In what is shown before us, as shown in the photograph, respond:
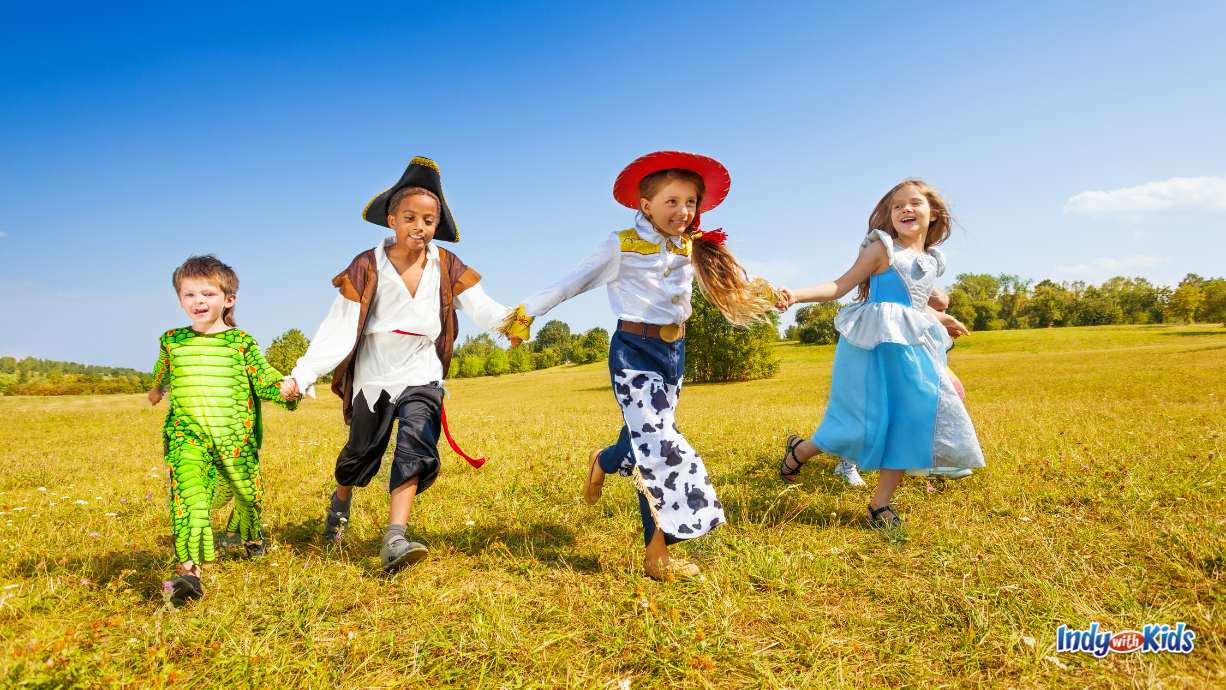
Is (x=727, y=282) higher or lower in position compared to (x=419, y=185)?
lower

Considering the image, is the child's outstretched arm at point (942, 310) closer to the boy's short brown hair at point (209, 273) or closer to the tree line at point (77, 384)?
the boy's short brown hair at point (209, 273)

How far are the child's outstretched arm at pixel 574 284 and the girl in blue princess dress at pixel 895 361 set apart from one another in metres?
1.30

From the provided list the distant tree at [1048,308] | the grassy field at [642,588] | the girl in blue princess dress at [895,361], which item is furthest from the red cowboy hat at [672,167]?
the distant tree at [1048,308]

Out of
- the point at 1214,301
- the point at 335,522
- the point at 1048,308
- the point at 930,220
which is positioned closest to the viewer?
the point at 335,522

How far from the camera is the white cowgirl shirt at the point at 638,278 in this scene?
3.86 metres

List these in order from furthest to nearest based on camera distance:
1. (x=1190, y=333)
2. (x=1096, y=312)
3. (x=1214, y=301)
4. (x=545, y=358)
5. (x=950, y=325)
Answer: (x=1096, y=312) → (x=545, y=358) → (x=1214, y=301) → (x=1190, y=333) → (x=950, y=325)

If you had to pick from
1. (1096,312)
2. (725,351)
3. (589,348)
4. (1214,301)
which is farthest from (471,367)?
(1096,312)

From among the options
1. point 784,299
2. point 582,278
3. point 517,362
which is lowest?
point 517,362

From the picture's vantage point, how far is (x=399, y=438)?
13.4 ft

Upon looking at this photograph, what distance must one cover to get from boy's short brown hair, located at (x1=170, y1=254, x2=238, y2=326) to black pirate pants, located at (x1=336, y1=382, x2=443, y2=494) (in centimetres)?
108

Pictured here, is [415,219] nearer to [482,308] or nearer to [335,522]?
[482,308]

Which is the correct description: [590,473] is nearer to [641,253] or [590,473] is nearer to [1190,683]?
[641,253]

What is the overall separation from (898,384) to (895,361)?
18 cm

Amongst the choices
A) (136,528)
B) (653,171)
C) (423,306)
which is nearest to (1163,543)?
(653,171)
